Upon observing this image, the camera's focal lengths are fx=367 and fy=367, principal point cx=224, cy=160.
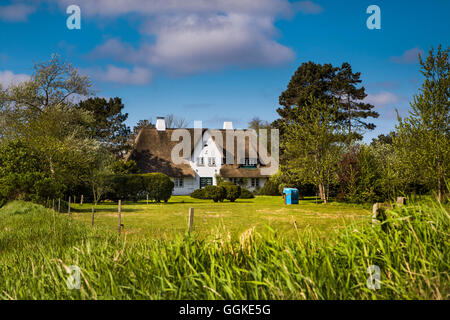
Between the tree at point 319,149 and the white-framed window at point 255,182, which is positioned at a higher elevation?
the tree at point 319,149

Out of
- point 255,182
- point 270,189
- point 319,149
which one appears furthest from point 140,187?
point 255,182

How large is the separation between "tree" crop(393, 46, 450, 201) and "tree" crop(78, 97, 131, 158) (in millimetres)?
35420

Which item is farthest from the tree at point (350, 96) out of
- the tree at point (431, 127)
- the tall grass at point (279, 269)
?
the tall grass at point (279, 269)

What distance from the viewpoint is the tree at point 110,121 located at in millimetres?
46344

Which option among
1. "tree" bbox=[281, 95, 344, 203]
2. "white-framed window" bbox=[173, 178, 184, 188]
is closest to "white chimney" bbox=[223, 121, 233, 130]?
"white-framed window" bbox=[173, 178, 184, 188]

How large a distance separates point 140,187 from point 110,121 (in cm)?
1721

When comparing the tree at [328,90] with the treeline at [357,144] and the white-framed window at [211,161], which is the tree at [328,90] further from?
the white-framed window at [211,161]

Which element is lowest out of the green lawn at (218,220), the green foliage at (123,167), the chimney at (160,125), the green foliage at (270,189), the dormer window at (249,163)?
the green lawn at (218,220)

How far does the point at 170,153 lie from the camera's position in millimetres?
47125

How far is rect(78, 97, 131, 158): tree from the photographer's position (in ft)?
152

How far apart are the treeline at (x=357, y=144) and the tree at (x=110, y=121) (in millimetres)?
19606

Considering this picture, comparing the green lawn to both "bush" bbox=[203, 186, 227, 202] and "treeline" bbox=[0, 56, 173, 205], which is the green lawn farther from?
"bush" bbox=[203, 186, 227, 202]

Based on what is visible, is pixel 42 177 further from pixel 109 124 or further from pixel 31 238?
pixel 109 124
